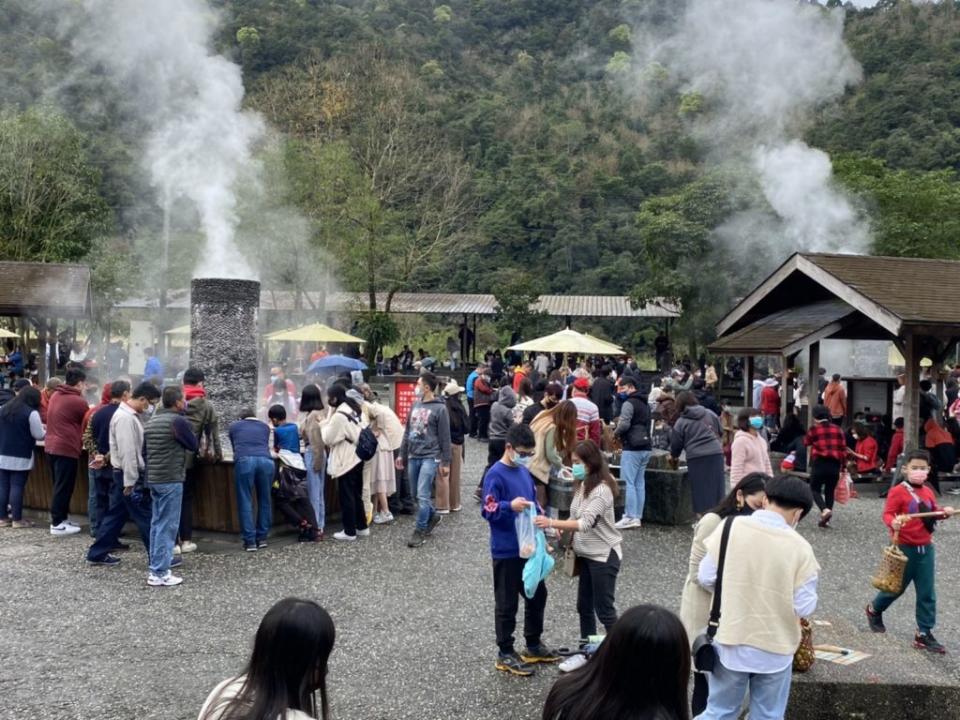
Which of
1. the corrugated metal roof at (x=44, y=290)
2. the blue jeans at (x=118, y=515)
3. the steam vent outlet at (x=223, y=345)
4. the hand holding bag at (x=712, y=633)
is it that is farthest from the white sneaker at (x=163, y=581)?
the corrugated metal roof at (x=44, y=290)

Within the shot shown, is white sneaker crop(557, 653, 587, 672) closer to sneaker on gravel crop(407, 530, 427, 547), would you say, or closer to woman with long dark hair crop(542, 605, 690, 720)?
woman with long dark hair crop(542, 605, 690, 720)

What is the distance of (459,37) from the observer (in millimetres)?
95750

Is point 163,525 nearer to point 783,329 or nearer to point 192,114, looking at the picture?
point 783,329

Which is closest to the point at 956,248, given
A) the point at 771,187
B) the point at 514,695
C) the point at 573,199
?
the point at 771,187

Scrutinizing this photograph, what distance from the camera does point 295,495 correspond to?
366 inches

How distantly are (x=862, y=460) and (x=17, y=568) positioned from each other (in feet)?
35.1

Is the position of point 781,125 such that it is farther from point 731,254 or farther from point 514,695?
point 514,695

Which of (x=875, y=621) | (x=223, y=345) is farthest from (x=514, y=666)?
(x=223, y=345)

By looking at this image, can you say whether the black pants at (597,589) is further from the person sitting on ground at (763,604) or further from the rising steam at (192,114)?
the rising steam at (192,114)

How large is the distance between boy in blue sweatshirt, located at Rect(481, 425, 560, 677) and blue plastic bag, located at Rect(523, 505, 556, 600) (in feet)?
0.30

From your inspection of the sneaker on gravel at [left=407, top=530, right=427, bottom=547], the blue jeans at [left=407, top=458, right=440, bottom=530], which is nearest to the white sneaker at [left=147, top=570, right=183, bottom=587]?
the sneaker on gravel at [left=407, top=530, right=427, bottom=547]

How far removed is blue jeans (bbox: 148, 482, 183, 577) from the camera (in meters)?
7.65

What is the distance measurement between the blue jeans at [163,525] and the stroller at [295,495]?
1.59 m

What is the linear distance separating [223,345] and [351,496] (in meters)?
3.14
